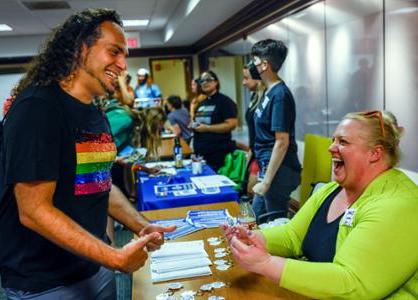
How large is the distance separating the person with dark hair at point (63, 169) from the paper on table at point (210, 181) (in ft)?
4.60

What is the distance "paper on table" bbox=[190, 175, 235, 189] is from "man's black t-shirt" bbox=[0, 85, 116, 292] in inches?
56.5

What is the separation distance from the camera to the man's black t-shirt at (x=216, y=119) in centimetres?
402

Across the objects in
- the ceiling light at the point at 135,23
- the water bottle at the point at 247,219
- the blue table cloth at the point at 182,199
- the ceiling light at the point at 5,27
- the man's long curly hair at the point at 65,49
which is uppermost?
the ceiling light at the point at 135,23

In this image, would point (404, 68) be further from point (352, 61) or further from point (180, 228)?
point (180, 228)

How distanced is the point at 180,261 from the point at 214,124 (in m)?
2.64

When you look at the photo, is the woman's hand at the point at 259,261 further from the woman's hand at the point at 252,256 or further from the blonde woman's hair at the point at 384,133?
the blonde woman's hair at the point at 384,133

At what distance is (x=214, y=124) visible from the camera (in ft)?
13.3

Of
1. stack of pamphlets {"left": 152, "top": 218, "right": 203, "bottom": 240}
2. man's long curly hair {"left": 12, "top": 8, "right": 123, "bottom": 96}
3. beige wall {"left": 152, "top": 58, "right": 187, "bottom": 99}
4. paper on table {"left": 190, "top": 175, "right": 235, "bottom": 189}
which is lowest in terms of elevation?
stack of pamphlets {"left": 152, "top": 218, "right": 203, "bottom": 240}

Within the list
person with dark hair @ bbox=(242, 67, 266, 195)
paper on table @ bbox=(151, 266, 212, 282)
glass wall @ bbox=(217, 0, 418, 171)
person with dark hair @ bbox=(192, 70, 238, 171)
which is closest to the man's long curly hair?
paper on table @ bbox=(151, 266, 212, 282)

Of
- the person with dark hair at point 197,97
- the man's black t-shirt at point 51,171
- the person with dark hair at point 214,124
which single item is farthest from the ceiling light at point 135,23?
the man's black t-shirt at point 51,171

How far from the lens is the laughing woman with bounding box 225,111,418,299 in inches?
43.4

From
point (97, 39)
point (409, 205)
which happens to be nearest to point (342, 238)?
point (409, 205)

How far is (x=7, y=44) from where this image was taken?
7738 millimetres

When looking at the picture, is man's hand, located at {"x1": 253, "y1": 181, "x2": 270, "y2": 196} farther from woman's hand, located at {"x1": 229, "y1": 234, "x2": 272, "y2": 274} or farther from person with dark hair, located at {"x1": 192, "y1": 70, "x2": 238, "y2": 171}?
person with dark hair, located at {"x1": 192, "y1": 70, "x2": 238, "y2": 171}
